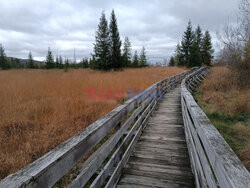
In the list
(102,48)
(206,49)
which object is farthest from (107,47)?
(206,49)

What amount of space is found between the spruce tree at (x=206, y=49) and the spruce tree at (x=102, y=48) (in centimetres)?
2994

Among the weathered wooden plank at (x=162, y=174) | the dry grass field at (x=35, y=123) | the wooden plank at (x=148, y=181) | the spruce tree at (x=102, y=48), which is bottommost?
the wooden plank at (x=148, y=181)

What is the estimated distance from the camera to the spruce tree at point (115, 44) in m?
23.0

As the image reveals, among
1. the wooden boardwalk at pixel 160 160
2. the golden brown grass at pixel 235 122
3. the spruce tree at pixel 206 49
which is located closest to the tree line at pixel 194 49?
the spruce tree at pixel 206 49

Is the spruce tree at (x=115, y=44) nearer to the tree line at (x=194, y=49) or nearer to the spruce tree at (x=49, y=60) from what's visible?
the tree line at (x=194, y=49)

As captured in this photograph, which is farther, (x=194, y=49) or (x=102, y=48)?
(x=194, y=49)

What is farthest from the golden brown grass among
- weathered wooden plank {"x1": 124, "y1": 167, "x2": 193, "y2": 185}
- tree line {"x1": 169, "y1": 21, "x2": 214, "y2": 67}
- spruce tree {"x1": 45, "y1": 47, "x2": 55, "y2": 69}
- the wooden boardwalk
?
spruce tree {"x1": 45, "y1": 47, "x2": 55, "y2": 69}

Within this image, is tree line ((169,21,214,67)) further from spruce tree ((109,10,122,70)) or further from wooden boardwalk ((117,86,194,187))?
wooden boardwalk ((117,86,194,187))

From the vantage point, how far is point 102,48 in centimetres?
2153

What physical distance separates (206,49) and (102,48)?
31.9m

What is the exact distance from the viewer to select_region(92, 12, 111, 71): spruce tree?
21.2m

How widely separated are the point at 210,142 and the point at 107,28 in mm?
23458

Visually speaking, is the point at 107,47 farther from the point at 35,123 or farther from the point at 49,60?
the point at 49,60

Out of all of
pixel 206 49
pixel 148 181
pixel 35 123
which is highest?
pixel 206 49
